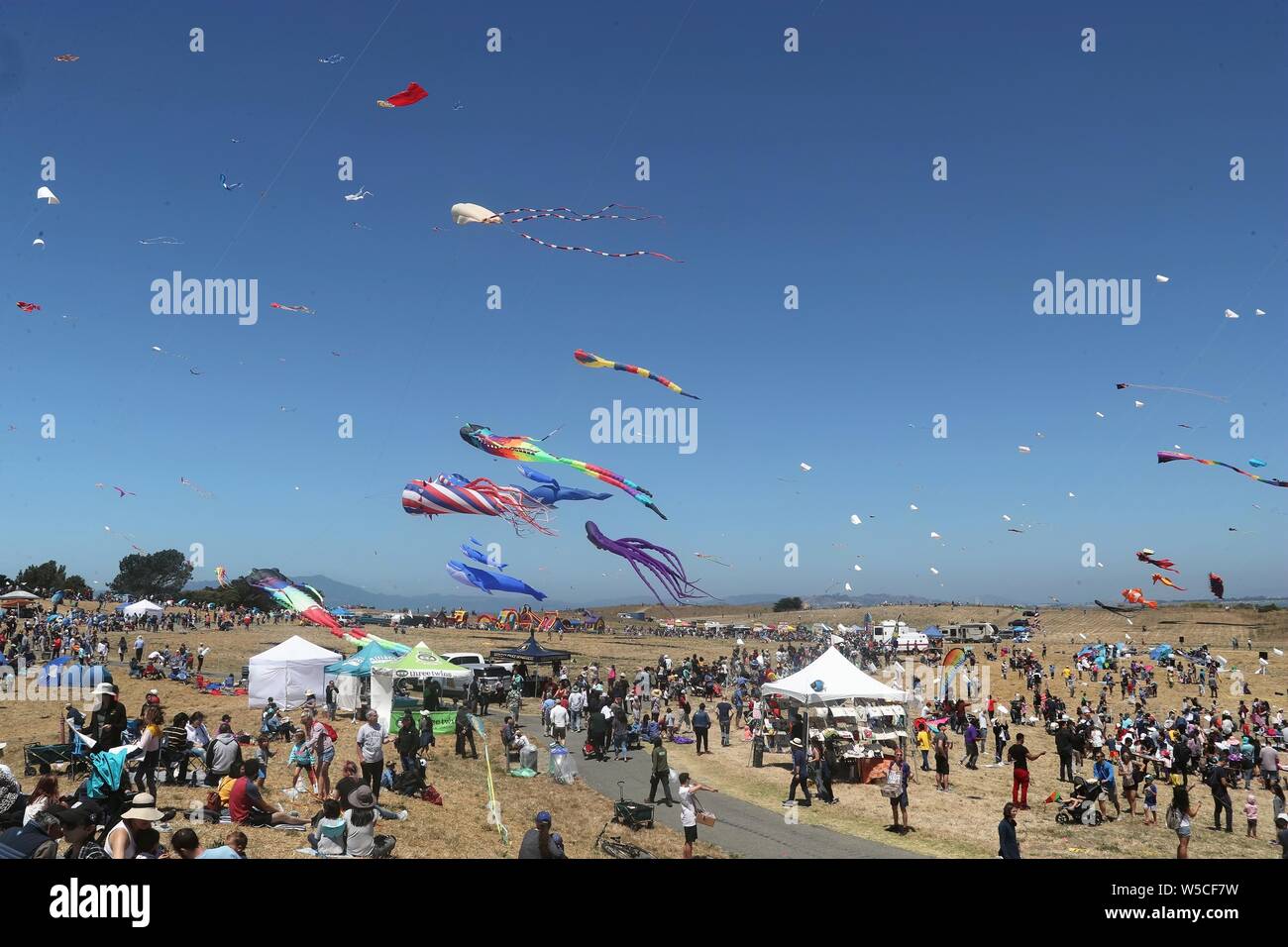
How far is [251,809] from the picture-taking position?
1077 cm

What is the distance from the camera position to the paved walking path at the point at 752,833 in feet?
39.7

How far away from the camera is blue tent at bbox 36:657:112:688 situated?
70.3 ft

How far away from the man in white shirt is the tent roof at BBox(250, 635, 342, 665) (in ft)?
23.7

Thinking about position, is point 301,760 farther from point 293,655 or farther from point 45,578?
point 45,578

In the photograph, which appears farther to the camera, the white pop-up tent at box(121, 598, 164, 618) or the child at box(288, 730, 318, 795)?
the white pop-up tent at box(121, 598, 164, 618)

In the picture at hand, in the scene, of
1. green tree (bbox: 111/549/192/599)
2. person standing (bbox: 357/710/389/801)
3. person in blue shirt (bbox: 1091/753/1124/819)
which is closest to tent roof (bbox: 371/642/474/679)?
person standing (bbox: 357/710/389/801)

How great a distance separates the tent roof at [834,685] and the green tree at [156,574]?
98167 mm

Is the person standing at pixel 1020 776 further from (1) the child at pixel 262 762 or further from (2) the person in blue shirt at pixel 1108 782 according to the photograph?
(1) the child at pixel 262 762

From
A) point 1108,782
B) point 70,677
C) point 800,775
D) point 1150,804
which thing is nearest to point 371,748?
Answer: point 800,775

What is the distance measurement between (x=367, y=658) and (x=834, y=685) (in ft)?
40.6

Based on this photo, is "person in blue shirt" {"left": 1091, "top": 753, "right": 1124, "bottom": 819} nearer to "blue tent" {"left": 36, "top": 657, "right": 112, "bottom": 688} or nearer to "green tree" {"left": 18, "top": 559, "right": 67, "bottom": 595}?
"blue tent" {"left": 36, "top": 657, "right": 112, "bottom": 688}

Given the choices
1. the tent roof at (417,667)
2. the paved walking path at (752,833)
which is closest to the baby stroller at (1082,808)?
the paved walking path at (752,833)
